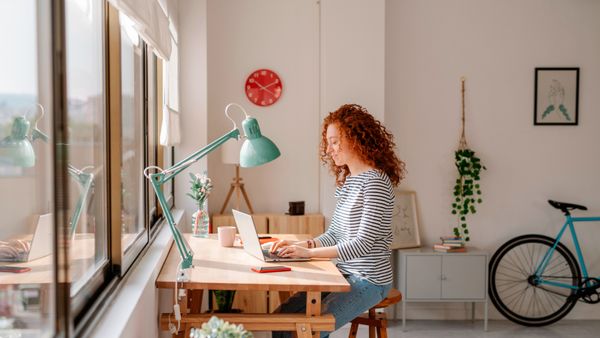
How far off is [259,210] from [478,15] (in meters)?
2.46

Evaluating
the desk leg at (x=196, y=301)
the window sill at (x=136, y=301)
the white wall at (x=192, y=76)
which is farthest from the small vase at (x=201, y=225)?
the white wall at (x=192, y=76)

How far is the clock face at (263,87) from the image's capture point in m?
5.66

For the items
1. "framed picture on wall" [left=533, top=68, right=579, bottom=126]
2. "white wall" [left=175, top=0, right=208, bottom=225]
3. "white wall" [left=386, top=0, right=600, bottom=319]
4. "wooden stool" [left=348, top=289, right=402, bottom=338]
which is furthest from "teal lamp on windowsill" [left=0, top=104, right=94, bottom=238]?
Result: "framed picture on wall" [left=533, top=68, right=579, bottom=126]

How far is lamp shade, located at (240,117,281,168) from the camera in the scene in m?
2.91

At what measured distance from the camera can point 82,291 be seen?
2004 mm

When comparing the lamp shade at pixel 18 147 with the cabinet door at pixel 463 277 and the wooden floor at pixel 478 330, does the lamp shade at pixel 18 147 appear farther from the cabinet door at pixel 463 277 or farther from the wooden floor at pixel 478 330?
the cabinet door at pixel 463 277

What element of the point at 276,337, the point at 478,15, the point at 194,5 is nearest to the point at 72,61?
the point at 276,337

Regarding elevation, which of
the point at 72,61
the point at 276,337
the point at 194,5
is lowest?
the point at 276,337

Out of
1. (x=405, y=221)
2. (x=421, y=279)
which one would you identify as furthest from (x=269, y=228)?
(x=421, y=279)

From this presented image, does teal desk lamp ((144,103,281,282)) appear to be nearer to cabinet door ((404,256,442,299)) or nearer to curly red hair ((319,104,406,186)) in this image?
curly red hair ((319,104,406,186))

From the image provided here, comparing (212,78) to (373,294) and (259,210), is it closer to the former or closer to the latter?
(259,210)

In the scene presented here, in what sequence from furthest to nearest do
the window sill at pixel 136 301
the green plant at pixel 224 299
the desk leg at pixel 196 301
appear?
1. the green plant at pixel 224 299
2. the desk leg at pixel 196 301
3. the window sill at pixel 136 301

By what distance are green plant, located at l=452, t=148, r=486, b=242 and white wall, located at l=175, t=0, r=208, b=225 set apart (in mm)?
2089

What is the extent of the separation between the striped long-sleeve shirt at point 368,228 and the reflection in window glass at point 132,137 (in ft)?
3.18
